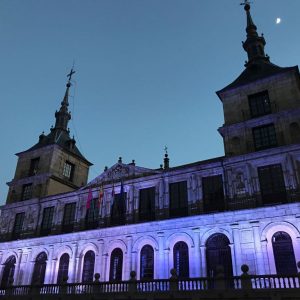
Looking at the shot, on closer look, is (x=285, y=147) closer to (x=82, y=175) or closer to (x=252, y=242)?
(x=252, y=242)

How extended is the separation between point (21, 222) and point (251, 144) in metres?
21.8

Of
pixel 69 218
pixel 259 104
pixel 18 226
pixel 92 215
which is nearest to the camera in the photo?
pixel 259 104

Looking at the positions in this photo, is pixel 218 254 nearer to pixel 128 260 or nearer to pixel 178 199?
pixel 178 199

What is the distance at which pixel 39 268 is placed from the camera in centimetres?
2783

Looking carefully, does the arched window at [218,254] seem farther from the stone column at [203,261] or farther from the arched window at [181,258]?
the arched window at [181,258]

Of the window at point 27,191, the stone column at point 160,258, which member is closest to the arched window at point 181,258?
the stone column at point 160,258

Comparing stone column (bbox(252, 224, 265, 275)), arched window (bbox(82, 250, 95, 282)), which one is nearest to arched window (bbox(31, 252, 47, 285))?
arched window (bbox(82, 250, 95, 282))

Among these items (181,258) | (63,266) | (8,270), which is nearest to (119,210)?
(63,266)

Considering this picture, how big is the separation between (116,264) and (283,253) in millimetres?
11371

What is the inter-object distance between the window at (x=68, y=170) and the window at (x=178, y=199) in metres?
14.4

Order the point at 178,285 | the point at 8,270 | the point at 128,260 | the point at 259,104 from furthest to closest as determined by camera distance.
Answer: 1. the point at 8,270
2. the point at 259,104
3. the point at 128,260
4. the point at 178,285

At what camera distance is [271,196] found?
2098 cm

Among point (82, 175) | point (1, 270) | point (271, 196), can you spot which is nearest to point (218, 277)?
point (271, 196)

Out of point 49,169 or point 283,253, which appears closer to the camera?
point 283,253
